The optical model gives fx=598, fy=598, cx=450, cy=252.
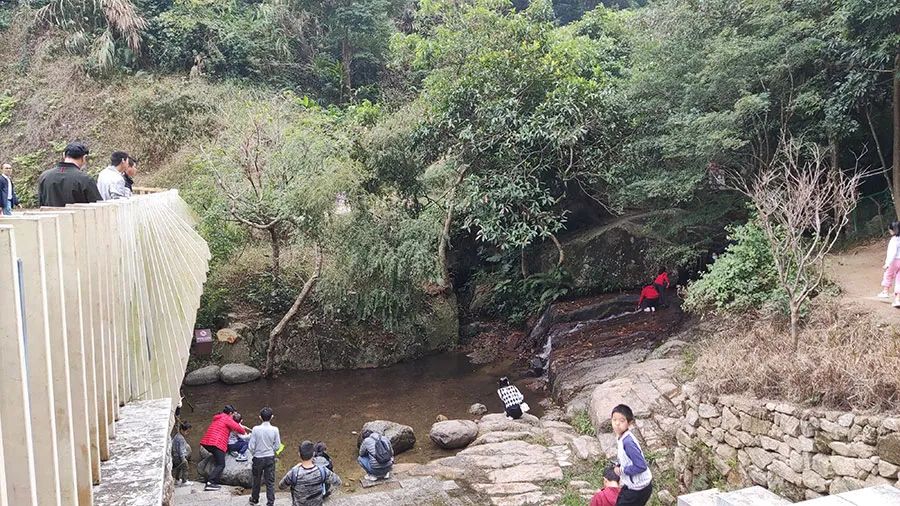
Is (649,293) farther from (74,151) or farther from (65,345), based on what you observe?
(65,345)

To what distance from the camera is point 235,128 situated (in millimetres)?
13820

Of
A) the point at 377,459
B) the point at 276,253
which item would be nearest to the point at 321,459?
the point at 377,459

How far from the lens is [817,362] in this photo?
5.86 meters

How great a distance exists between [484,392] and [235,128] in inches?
323

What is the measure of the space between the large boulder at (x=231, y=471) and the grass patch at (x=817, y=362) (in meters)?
6.25

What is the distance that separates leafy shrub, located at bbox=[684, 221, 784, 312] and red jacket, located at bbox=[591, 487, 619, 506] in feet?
14.1

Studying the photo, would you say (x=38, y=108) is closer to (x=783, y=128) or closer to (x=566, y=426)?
(x=566, y=426)

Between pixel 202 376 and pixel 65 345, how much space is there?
1215cm

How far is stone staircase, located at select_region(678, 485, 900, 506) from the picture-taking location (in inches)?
164

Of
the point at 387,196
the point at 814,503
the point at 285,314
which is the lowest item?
the point at 285,314

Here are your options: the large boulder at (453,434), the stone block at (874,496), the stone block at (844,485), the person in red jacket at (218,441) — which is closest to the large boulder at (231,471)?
the person in red jacket at (218,441)

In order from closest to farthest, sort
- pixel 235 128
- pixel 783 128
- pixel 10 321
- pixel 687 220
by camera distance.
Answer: pixel 10 321 < pixel 783 128 < pixel 687 220 < pixel 235 128

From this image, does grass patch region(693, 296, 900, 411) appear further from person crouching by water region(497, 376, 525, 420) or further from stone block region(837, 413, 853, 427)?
person crouching by water region(497, 376, 525, 420)

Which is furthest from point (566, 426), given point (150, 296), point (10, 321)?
point (10, 321)
